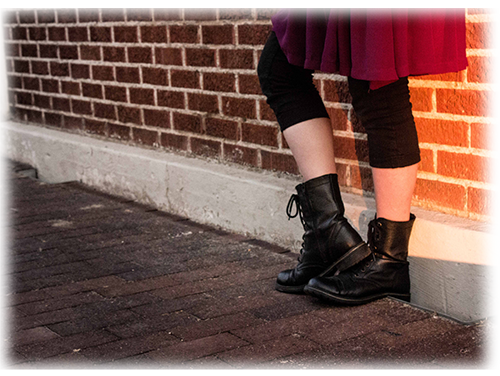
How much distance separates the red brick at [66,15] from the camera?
4.48 meters

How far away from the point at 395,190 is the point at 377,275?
28cm

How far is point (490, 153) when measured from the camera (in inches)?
89.7

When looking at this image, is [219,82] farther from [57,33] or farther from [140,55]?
[57,33]

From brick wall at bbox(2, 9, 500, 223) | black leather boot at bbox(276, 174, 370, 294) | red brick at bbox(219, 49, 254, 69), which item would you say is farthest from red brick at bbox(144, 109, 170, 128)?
black leather boot at bbox(276, 174, 370, 294)

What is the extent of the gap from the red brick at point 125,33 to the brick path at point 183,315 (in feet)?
3.65

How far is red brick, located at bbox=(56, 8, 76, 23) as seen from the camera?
4.48 metres

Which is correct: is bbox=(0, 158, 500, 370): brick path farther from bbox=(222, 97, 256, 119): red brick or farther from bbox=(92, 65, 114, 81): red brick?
bbox=(92, 65, 114, 81): red brick

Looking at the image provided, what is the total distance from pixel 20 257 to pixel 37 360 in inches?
43.8

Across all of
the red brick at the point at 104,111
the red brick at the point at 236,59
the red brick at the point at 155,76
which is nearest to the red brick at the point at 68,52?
the red brick at the point at 104,111

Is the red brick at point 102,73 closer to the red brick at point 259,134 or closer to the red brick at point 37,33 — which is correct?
the red brick at point 37,33

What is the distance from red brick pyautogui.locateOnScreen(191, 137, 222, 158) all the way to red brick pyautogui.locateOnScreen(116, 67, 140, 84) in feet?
1.94

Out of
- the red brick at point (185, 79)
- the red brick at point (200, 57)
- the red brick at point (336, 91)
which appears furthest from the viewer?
the red brick at point (185, 79)

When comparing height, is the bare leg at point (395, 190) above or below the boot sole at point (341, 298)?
above
